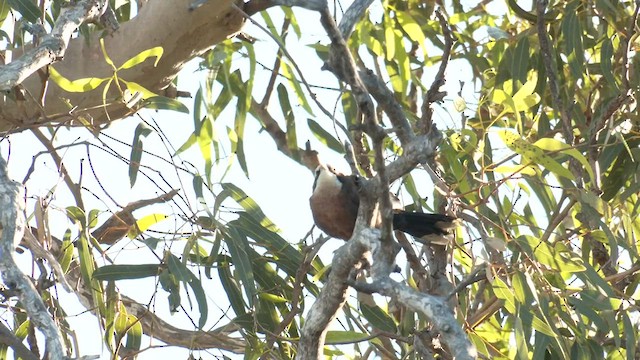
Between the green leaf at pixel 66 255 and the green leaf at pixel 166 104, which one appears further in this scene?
the green leaf at pixel 66 255

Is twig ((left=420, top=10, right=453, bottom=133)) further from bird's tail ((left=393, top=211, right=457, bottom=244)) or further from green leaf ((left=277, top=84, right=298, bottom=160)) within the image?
green leaf ((left=277, top=84, right=298, bottom=160))

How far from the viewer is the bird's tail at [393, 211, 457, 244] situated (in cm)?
221

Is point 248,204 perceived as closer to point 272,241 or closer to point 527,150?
point 272,241

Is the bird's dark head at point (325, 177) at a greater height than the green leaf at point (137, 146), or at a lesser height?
lesser

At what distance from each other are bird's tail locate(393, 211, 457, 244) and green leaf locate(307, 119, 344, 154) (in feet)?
1.35

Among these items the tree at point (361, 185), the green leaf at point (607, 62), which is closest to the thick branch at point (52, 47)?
the tree at point (361, 185)

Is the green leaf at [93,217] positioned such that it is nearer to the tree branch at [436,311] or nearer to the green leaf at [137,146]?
the green leaf at [137,146]

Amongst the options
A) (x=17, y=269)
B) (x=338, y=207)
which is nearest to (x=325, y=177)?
(x=338, y=207)

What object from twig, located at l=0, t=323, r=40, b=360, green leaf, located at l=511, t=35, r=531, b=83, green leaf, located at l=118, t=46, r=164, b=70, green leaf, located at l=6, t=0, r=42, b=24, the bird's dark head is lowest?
twig, located at l=0, t=323, r=40, b=360

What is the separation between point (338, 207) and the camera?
2.47m

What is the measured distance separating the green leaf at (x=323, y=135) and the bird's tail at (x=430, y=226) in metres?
0.41

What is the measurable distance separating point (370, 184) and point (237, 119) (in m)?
1.10

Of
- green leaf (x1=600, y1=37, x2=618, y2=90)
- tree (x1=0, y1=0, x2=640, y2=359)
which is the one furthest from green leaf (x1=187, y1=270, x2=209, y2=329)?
green leaf (x1=600, y1=37, x2=618, y2=90)

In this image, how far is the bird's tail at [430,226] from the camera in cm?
221
